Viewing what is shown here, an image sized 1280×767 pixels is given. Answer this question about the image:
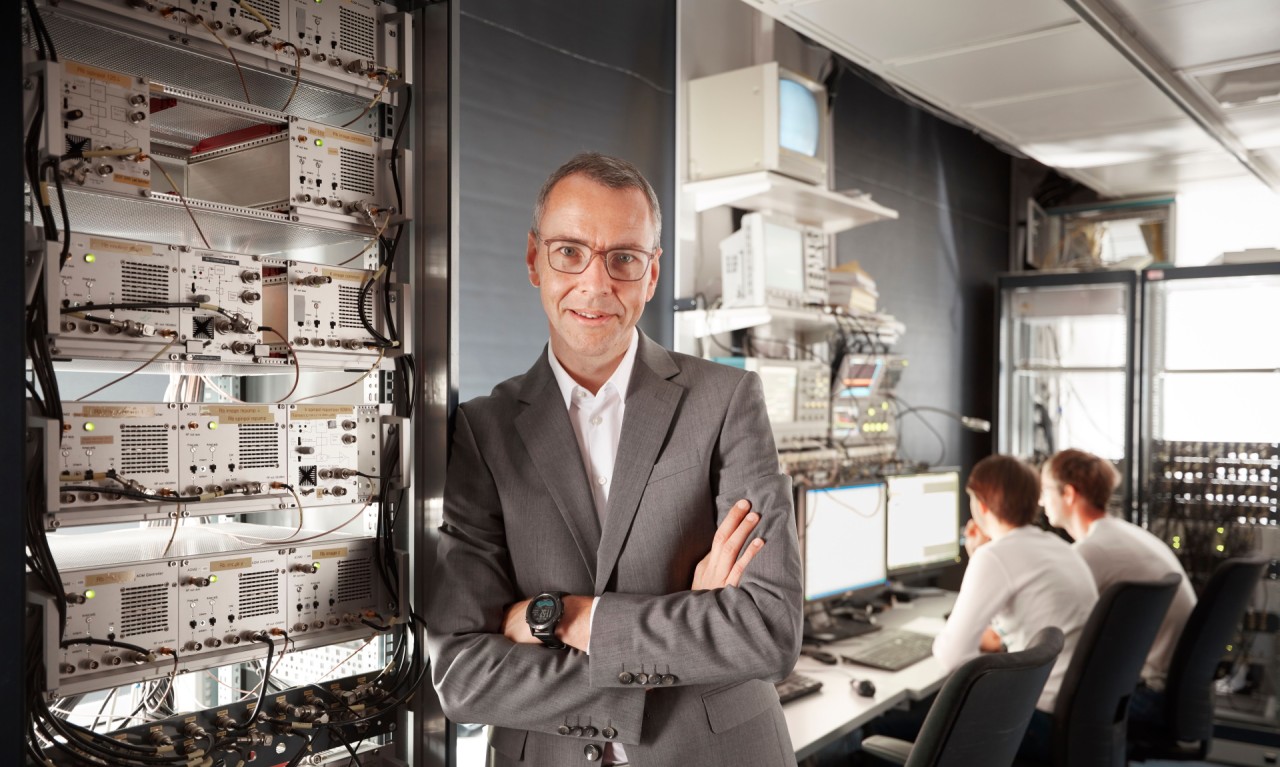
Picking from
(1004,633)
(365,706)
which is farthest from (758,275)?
(365,706)

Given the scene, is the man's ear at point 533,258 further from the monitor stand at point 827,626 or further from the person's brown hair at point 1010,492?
the person's brown hair at point 1010,492

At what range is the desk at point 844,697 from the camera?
216 cm

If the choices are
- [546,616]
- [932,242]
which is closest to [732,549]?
[546,616]

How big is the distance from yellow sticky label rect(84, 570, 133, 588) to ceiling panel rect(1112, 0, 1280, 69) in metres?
2.73

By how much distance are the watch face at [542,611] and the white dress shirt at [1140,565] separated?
7.93ft

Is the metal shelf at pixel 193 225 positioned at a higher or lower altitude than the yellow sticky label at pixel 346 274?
higher

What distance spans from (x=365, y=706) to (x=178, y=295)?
2.41 feet

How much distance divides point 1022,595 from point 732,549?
5.69ft

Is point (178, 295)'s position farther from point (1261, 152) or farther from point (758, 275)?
point (1261, 152)

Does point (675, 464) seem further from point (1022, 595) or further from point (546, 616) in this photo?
point (1022, 595)

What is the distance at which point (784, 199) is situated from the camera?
3088 mm

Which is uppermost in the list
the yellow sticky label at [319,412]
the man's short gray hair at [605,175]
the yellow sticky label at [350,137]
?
the yellow sticky label at [350,137]

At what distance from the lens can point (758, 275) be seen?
2916 millimetres

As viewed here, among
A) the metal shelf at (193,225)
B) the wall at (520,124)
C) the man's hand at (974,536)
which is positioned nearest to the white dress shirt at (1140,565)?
the man's hand at (974,536)
